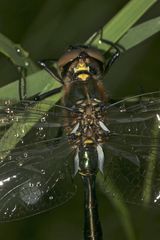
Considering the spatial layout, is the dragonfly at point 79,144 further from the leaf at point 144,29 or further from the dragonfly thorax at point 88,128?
the leaf at point 144,29

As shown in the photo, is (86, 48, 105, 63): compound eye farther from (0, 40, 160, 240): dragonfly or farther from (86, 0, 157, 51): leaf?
(86, 0, 157, 51): leaf

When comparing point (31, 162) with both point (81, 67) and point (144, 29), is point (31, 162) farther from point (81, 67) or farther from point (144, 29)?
point (144, 29)

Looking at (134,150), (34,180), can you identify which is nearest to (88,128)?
(134,150)

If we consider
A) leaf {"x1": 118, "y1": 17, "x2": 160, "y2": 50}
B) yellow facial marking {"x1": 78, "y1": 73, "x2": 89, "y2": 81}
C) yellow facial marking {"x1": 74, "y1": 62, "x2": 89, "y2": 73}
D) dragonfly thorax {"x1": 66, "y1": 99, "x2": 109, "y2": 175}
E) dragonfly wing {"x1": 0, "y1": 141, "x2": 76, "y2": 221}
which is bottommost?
dragonfly wing {"x1": 0, "y1": 141, "x2": 76, "y2": 221}

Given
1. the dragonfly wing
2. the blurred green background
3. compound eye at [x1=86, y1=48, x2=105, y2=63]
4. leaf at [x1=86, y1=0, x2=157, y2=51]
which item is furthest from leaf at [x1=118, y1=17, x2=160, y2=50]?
the dragonfly wing

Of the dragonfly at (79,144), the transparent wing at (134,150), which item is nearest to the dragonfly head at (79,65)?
the dragonfly at (79,144)

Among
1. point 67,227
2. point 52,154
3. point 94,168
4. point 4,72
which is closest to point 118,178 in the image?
point 94,168
